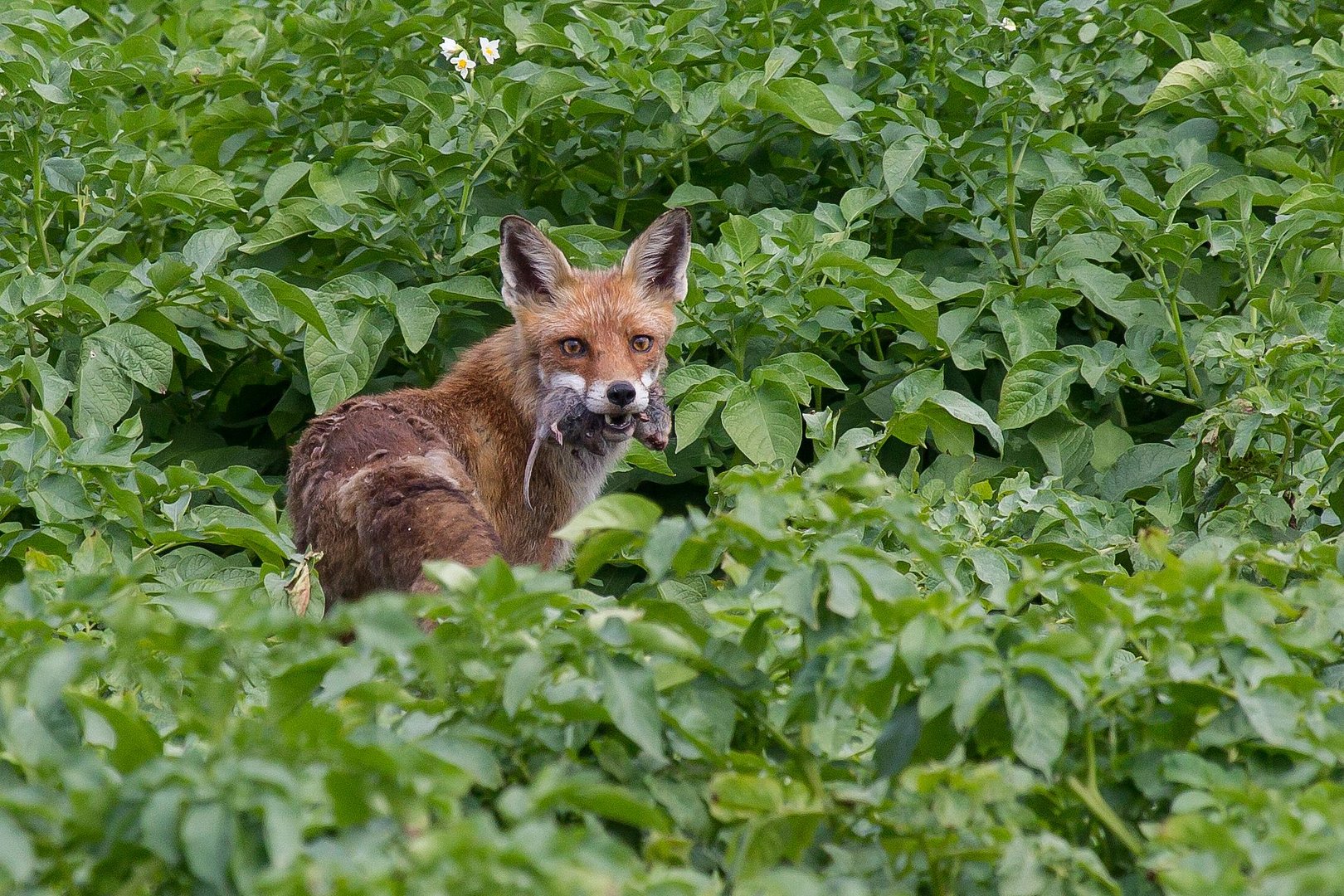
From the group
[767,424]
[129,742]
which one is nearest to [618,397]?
[767,424]

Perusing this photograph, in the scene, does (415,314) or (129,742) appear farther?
(415,314)

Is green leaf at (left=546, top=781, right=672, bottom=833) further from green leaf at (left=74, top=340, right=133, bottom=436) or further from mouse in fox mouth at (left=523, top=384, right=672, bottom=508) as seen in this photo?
green leaf at (left=74, top=340, right=133, bottom=436)

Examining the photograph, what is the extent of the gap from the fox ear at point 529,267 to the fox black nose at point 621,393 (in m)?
0.61

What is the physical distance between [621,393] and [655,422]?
0.63 ft

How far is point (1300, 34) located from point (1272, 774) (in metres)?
5.80

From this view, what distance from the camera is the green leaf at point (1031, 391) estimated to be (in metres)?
5.94

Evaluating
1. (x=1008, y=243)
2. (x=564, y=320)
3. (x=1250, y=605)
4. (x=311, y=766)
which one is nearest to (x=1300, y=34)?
(x=1008, y=243)

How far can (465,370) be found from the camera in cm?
632

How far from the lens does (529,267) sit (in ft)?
20.7

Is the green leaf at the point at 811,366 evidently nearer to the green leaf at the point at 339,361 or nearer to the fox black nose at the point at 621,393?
the fox black nose at the point at 621,393

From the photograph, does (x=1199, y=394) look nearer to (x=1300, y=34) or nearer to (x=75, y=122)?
(x=1300, y=34)

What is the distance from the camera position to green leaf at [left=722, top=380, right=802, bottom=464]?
18.5 ft

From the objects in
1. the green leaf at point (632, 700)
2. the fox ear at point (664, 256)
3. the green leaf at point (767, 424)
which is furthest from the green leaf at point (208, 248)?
the green leaf at point (632, 700)

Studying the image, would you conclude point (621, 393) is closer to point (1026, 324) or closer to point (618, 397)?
point (618, 397)
